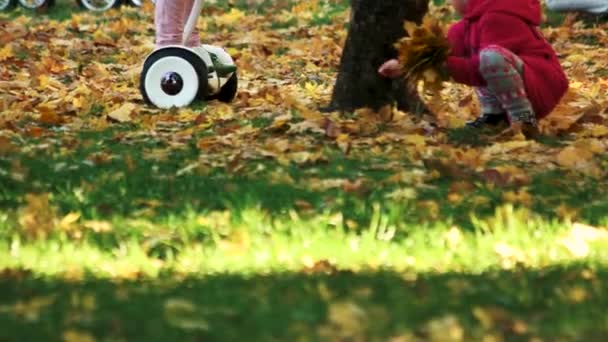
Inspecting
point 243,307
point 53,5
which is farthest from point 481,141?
point 53,5

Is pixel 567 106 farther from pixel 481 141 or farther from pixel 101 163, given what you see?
pixel 101 163

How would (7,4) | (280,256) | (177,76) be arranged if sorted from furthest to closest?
(7,4), (177,76), (280,256)

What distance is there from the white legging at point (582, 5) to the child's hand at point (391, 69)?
6531 millimetres

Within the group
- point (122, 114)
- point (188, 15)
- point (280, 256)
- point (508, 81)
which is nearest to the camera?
point (280, 256)

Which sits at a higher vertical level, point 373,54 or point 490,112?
point 373,54

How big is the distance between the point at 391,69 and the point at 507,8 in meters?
0.60

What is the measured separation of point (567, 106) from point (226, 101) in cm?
194

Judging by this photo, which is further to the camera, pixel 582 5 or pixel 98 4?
pixel 98 4

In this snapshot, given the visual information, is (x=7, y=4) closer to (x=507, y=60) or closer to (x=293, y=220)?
(x=507, y=60)

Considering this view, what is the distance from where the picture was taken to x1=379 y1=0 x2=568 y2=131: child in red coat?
6.15 m

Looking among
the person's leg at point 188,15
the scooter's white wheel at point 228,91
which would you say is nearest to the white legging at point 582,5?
the scooter's white wheel at point 228,91

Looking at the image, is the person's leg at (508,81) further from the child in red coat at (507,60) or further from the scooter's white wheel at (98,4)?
the scooter's white wheel at (98,4)

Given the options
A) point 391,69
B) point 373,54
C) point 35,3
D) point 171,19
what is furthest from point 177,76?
point 35,3

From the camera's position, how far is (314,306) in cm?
338
